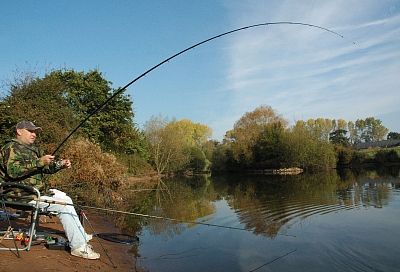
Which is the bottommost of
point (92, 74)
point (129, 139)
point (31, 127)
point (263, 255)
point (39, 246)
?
point (263, 255)

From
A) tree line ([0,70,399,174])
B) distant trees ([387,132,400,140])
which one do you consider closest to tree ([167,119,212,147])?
tree line ([0,70,399,174])

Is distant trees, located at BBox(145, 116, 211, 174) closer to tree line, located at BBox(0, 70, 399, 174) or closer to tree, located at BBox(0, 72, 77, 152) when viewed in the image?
tree line, located at BBox(0, 70, 399, 174)

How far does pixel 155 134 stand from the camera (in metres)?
65.5

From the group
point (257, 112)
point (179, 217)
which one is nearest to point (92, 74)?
point (179, 217)

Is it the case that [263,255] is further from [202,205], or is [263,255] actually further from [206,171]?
[206,171]

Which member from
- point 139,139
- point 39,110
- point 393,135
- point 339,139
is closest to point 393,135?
point 393,135

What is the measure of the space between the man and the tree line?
13256 mm

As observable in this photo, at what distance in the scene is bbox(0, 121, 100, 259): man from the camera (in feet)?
19.7

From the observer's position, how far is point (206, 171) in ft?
256

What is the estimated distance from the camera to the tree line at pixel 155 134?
21.2 m

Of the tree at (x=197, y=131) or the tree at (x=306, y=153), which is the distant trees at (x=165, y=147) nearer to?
the tree at (x=306, y=153)

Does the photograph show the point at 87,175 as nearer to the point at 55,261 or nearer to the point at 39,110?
the point at 39,110

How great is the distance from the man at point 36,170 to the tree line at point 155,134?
1326cm

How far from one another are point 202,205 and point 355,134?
407 feet
